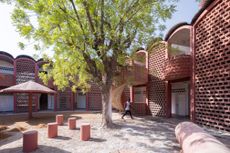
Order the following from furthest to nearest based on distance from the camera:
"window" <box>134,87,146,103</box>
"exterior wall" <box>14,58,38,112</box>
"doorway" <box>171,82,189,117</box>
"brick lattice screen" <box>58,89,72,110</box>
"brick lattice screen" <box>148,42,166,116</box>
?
"brick lattice screen" <box>58,89,72,110</box> → "exterior wall" <box>14,58,38,112</box> → "window" <box>134,87,146,103</box> → "doorway" <box>171,82,189,117</box> → "brick lattice screen" <box>148,42,166,116</box>

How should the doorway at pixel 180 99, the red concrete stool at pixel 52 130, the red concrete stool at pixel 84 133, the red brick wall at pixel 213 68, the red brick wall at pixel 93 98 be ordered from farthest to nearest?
the red brick wall at pixel 93 98
the doorway at pixel 180 99
the red brick wall at pixel 213 68
the red concrete stool at pixel 52 130
the red concrete stool at pixel 84 133

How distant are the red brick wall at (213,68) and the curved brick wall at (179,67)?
0.63 m

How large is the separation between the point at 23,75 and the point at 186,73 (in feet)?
56.2

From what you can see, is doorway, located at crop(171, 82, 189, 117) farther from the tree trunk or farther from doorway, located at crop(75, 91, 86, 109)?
doorway, located at crop(75, 91, 86, 109)

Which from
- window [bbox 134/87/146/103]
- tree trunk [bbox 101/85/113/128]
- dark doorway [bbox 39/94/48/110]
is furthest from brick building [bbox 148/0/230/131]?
dark doorway [bbox 39/94/48/110]

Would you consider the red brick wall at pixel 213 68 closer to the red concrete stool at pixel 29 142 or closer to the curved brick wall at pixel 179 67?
the curved brick wall at pixel 179 67

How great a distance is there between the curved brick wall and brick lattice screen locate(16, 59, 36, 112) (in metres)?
15.5

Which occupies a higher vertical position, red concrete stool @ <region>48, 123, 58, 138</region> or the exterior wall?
the exterior wall

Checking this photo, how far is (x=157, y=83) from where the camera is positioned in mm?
16000

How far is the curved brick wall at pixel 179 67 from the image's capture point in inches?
482

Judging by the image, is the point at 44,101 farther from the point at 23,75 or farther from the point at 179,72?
the point at 179,72

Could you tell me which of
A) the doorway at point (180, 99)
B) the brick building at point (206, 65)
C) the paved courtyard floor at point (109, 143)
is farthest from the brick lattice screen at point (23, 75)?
the doorway at point (180, 99)

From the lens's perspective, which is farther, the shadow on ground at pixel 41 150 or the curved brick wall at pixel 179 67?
the curved brick wall at pixel 179 67

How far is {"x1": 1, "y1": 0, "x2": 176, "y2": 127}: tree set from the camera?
29.6 ft
